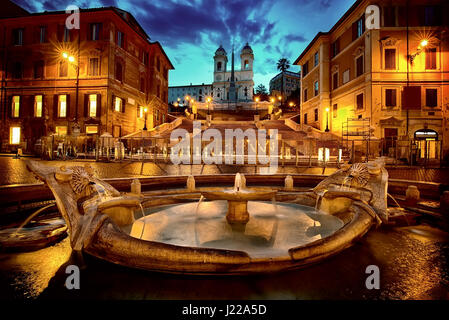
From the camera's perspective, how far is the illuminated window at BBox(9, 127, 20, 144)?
27.7 meters

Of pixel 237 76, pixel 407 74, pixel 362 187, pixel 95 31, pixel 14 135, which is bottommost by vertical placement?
pixel 362 187

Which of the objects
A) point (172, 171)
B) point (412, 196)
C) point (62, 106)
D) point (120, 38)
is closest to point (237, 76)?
point (120, 38)

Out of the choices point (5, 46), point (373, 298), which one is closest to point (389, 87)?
point (373, 298)

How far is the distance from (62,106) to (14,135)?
7239mm

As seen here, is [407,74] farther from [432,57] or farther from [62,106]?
[62,106]

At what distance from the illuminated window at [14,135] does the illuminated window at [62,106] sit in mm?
5933

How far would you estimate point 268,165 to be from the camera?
15.0 meters

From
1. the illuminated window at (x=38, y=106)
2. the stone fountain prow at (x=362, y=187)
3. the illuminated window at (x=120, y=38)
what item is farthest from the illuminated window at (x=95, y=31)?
the stone fountain prow at (x=362, y=187)

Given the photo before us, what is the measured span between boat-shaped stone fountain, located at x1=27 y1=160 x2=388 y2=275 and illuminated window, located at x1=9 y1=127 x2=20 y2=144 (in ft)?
105

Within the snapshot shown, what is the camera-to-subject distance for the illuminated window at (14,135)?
90.7 ft

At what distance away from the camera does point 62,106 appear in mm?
27156

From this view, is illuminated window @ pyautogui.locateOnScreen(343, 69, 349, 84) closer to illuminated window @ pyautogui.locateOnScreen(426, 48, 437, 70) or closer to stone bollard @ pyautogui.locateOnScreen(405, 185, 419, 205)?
illuminated window @ pyautogui.locateOnScreen(426, 48, 437, 70)

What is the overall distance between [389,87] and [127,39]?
30965mm
